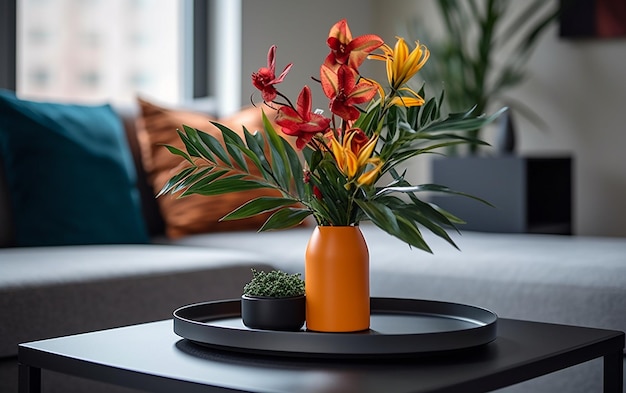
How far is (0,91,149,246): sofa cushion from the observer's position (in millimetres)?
2584

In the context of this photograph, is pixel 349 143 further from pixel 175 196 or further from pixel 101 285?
pixel 175 196

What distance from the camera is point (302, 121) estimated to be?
4.11ft

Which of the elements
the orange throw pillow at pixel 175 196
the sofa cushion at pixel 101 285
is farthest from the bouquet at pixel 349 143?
the orange throw pillow at pixel 175 196

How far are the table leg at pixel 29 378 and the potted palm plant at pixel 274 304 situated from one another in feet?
1.02

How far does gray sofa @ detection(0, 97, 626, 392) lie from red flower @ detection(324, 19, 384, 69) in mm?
970

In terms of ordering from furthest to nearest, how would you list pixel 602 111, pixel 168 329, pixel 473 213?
pixel 602 111 < pixel 473 213 < pixel 168 329

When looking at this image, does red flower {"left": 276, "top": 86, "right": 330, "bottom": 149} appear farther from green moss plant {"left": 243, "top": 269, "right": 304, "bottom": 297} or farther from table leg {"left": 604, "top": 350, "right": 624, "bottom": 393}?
table leg {"left": 604, "top": 350, "right": 624, "bottom": 393}

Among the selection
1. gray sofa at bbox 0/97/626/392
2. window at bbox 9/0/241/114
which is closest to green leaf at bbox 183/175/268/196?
gray sofa at bbox 0/97/626/392

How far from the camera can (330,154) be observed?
4.19ft

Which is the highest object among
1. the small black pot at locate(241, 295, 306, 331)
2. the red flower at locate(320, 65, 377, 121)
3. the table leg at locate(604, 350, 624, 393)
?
the red flower at locate(320, 65, 377, 121)

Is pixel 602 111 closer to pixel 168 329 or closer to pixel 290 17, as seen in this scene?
pixel 290 17

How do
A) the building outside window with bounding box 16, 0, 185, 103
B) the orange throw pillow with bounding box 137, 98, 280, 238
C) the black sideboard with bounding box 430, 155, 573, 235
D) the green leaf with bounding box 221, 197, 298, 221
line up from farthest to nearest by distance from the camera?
the black sideboard with bounding box 430, 155, 573, 235, the building outside window with bounding box 16, 0, 185, 103, the orange throw pillow with bounding box 137, 98, 280, 238, the green leaf with bounding box 221, 197, 298, 221

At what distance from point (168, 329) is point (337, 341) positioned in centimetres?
38

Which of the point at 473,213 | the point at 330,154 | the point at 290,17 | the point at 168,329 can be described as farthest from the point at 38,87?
the point at 330,154
